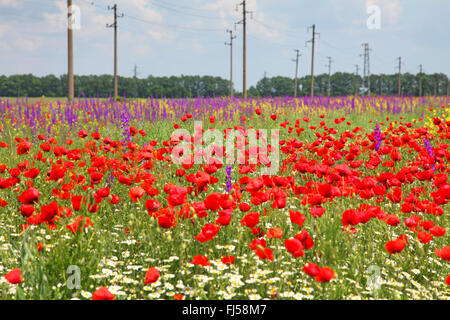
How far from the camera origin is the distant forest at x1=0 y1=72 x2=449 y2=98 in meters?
69.8

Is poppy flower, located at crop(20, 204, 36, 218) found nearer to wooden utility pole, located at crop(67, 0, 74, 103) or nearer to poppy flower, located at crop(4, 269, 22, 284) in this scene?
poppy flower, located at crop(4, 269, 22, 284)

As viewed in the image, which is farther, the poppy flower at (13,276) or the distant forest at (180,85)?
the distant forest at (180,85)

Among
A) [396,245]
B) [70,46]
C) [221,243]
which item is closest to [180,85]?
[70,46]

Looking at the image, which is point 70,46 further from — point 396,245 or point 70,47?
point 396,245

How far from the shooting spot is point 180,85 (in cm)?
9569

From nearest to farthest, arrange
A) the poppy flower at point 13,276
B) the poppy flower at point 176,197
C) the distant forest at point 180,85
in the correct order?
the poppy flower at point 13,276 < the poppy flower at point 176,197 < the distant forest at point 180,85

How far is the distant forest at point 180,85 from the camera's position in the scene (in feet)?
229

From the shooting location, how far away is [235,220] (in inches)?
111

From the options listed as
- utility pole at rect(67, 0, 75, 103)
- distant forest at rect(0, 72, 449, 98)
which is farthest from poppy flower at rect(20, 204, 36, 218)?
distant forest at rect(0, 72, 449, 98)

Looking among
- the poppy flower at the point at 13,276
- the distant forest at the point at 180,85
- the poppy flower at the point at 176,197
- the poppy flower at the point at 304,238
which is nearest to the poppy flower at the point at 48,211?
the poppy flower at the point at 13,276

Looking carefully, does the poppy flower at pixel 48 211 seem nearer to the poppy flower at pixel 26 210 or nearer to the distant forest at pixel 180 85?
the poppy flower at pixel 26 210
